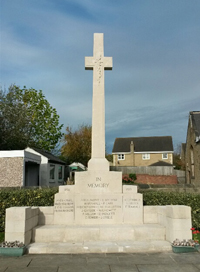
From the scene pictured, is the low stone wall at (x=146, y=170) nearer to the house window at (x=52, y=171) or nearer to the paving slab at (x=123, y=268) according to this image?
the house window at (x=52, y=171)

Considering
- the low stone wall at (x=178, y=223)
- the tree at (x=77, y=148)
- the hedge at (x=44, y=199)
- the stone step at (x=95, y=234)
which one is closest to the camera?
the low stone wall at (x=178, y=223)

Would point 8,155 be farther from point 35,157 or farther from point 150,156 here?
point 150,156

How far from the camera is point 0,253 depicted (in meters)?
5.75

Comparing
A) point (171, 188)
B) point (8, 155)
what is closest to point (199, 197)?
point (171, 188)

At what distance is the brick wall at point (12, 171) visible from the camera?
17511 mm

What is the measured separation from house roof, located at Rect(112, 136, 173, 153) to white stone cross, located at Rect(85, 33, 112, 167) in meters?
41.6

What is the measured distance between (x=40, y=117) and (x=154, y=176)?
17.0 metres

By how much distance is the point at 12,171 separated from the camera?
1761 cm

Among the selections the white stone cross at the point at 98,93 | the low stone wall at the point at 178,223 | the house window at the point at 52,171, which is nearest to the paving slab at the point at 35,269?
the low stone wall at the point at 178,223

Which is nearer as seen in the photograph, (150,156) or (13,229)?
(13,229)

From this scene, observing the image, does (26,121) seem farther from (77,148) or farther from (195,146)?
(195,146)

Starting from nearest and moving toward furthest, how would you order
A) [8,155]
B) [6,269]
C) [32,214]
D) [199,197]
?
1. [6,269]
2. [32,214]
3. [199,197]
4. [8,155]

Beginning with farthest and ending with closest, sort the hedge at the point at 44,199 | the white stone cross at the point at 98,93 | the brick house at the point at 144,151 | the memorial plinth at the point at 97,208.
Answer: the brick house at the point at 144,151 → the hedge at the point at 44,199 → the white stone cross at the point at 98,93 → the memorial plinth at the point at 97,208

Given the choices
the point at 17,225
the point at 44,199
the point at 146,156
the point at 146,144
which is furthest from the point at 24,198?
the point at 146,144
